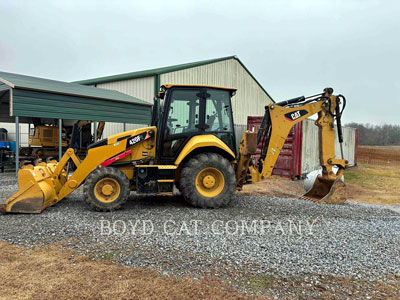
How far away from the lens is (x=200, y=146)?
6.32 metres

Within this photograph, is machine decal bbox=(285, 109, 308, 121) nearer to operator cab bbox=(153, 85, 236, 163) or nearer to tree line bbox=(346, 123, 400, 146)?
operator cab bbox=(153, 85, 236, 163)

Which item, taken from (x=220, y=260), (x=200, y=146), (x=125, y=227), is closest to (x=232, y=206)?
(x=200, y=146)

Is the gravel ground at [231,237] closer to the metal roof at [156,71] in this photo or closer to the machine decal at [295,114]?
the machine decal at [295,114]

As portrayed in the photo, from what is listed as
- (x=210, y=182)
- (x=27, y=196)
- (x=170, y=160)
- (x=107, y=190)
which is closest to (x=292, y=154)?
(x=210, y=182)

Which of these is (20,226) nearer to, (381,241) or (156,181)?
(156,181)

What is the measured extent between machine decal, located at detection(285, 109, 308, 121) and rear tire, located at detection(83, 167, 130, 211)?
4.00m

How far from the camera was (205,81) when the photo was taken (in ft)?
61.9

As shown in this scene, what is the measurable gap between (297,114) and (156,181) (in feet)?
12.2

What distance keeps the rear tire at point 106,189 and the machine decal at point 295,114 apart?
13.1 feet

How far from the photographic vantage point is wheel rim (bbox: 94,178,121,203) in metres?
6.04

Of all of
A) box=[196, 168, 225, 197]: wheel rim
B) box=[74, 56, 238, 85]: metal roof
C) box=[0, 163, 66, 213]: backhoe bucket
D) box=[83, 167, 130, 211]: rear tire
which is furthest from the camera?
box=[74, 56, 238, 85]: metal roof

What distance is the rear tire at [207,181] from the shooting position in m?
6.34

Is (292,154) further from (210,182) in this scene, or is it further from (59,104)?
(59,104)

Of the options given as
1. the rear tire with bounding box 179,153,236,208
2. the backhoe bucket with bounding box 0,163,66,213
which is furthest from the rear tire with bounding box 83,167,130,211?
the rear tire with bounding box 179,153,236,208
